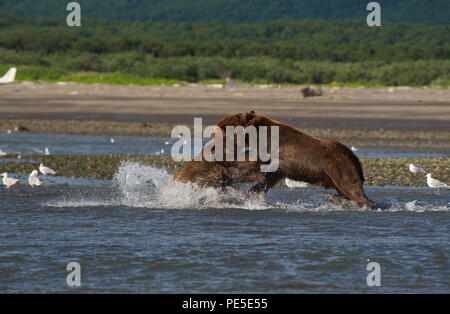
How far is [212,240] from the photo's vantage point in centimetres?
986

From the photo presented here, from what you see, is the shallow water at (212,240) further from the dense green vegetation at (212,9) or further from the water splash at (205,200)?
the dense green vegetation at (212,9)

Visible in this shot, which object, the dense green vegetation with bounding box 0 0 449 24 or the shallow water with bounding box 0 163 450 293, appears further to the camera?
the dense green vegetation with bounding box 0 0 449 24

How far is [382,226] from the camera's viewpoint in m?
10.7

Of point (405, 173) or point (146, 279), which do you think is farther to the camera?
point (405, 173)

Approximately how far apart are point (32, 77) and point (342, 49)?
27243 millimetres

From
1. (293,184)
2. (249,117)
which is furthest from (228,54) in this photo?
(249,117)

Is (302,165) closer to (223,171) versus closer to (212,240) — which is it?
(223,171)

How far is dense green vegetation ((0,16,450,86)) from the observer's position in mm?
50312

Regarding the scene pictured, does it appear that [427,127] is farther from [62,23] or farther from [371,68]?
[62,23]

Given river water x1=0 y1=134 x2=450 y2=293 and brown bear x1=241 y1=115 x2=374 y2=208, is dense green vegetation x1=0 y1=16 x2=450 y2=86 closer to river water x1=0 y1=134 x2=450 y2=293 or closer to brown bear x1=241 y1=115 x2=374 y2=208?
river water x1=0 y1=134 x2=450 y2=293

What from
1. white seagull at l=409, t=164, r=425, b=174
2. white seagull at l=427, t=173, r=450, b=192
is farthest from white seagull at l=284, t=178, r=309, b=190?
white seagull at l=409, t=164, r=425, b=174

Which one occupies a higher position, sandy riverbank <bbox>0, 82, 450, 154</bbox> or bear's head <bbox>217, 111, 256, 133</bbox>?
bear's head <bbox>217, 111, 256, 133</bbox>

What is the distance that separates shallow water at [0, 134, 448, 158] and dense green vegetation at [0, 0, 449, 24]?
96.5m

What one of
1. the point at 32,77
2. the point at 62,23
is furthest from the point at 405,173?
the point at 62,23
